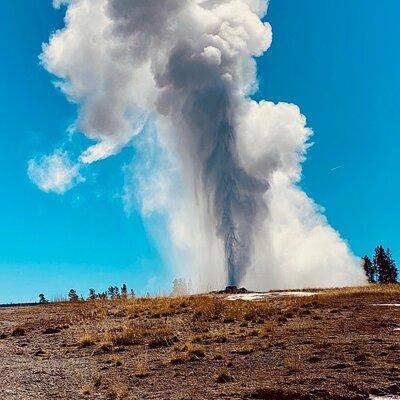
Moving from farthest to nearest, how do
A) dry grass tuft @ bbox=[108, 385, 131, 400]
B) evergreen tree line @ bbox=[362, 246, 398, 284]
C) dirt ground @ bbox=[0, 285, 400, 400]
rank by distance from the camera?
1. evergreen tree line @ bbox=[362, 246, 398, 284]
2. dirt ground @ bbox=[0, 285, 400, 400]
3. dry grass tuft @ bbox=[108, 385, 131, 400]

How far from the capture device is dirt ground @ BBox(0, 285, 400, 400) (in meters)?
12.6

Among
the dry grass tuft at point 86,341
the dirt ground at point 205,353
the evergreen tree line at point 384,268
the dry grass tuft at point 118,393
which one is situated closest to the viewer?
the dry grass tuft at point 118,393

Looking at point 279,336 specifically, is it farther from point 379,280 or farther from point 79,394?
point 379,280

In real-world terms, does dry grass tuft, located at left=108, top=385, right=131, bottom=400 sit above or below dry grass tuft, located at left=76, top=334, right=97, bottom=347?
below

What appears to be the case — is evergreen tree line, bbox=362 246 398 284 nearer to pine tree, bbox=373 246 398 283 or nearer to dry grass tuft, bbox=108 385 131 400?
pine tree, bbox=373 246 398 283

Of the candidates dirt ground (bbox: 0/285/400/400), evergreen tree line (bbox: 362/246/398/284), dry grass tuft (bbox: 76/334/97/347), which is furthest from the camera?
evergreen tree line (bbox: 362/246/398/284)

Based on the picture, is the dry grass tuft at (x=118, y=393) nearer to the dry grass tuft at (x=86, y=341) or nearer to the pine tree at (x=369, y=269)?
the dry grass tuft at (x=86, y=341)

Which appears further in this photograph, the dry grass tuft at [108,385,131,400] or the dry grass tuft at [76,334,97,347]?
the dry grass tuft at [76,334,97,347]

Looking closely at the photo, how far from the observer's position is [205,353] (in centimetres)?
1758

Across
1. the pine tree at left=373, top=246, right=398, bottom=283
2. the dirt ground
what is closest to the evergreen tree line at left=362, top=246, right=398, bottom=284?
the pine tree at left=373, top=246, right=398, bottom=283

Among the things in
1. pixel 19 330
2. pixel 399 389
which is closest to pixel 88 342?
pixel 19 330

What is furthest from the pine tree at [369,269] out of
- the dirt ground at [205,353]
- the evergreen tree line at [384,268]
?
the dirt ground at [205,353]

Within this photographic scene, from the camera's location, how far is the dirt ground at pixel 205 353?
12.6m

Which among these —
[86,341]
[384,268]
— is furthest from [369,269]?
[86,341]
